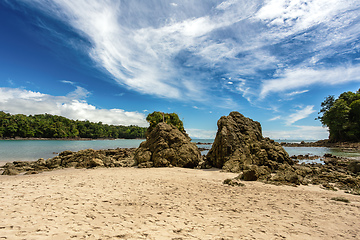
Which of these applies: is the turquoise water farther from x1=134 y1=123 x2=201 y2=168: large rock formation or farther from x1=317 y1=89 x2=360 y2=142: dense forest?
x1=317 y1=89 x2=360 y2=142: dense forest

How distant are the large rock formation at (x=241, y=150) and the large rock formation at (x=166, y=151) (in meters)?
2.35

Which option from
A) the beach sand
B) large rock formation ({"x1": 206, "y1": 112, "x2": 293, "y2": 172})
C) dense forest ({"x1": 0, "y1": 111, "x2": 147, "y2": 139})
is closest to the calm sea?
the beach sand

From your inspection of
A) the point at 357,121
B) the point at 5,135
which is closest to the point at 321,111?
the point at 357,121

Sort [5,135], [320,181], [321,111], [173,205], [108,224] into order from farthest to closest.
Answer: [5,135] → [321,111] → [320,181] → [173,205] → [108,224]

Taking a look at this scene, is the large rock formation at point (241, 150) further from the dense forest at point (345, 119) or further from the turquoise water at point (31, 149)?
the dense forest at point (345, 119)

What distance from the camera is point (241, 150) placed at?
15844 mm

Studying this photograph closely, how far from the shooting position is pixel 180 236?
12.6ft

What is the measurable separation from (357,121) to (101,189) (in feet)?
245

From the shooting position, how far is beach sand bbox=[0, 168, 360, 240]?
155 inches

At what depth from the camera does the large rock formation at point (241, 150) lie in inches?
588

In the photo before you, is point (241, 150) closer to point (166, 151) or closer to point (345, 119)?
point (166, 151)

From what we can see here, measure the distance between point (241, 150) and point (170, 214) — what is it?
1220 cm

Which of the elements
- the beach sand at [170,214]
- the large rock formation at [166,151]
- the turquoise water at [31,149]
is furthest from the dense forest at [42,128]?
the beach sand at [170,214]

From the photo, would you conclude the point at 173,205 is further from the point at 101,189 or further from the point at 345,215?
the point at 345,215
